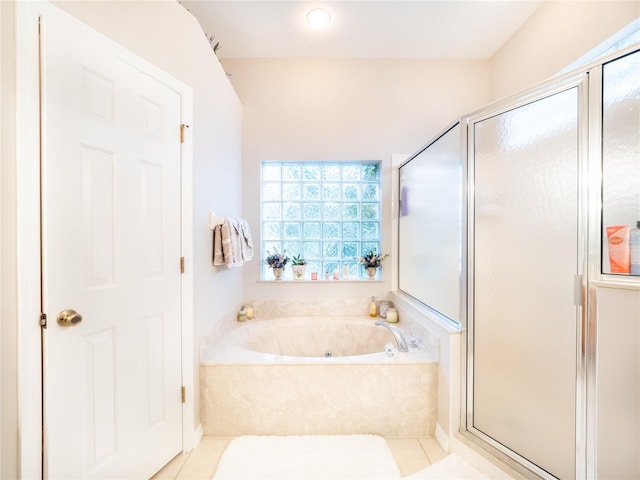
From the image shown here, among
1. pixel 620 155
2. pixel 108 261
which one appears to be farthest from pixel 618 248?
pixel 108 261

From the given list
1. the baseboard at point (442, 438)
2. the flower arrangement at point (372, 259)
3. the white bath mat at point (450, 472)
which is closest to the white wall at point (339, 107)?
the flower arrangement at point (372, 259)

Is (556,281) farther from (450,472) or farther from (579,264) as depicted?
(450,472)

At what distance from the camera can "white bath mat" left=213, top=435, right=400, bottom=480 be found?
138 cm

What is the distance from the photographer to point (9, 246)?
896 millimetres

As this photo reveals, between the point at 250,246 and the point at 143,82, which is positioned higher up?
the point at 143,82

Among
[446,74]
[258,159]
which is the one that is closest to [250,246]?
[258,159]

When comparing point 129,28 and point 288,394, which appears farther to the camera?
point 288,394

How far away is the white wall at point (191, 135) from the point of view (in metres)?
0.89

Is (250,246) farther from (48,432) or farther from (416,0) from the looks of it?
(416,0)

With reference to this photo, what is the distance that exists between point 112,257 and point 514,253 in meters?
1.87

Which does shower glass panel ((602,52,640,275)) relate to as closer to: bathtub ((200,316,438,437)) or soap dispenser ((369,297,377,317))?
bathtub ((200,316,438,437))

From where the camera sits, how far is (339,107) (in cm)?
257

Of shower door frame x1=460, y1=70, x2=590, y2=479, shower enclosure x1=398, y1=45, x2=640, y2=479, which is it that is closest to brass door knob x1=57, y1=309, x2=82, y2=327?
shower enclosure x1=398, y1=45, x2=640, y2=479

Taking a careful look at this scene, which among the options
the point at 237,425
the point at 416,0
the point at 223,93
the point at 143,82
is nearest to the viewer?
the point at 143,82
